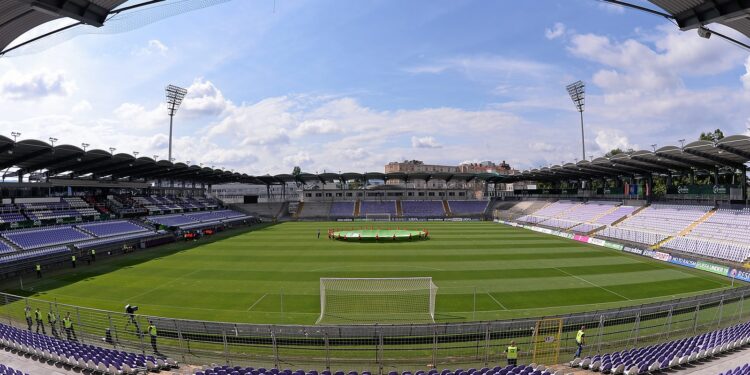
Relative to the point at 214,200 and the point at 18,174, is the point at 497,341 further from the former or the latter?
the point at 214,200

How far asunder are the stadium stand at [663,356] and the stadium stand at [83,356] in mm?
14365

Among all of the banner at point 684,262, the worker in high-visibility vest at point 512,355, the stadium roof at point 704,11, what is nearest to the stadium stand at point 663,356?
the worker in high-visibility vest at point 512,355

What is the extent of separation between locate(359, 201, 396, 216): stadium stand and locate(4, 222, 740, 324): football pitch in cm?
3530

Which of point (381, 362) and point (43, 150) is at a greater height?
point (43, 150)

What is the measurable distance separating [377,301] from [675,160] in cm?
3817

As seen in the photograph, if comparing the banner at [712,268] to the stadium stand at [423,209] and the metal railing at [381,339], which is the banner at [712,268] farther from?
the stadium stand at [423,209]

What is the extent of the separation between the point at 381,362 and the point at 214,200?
70177 millimetres

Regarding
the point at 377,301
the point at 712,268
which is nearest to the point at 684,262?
the point at 712,268

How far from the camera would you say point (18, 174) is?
4106cm

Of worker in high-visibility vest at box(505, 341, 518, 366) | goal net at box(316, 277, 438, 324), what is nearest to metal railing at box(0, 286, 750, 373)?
worker in high-visibility vest at box(505, 341, 518, 366)

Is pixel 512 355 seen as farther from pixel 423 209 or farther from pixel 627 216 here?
pixel 423 209

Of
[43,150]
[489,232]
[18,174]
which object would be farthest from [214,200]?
[489,232]

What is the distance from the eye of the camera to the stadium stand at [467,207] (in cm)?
7719

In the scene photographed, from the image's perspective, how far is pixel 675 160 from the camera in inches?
1606
